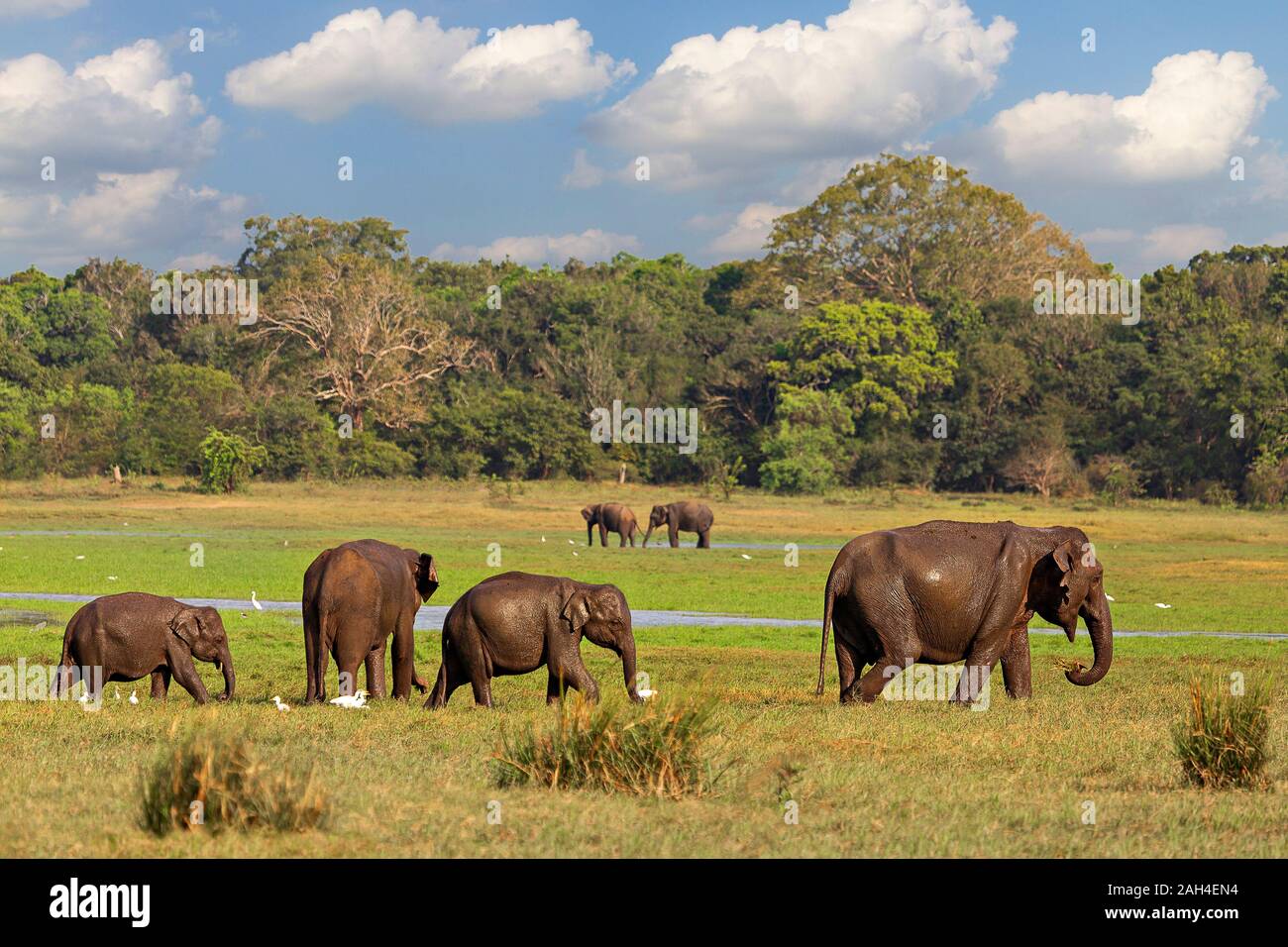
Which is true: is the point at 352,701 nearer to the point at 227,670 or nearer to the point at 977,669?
the point at 227,670

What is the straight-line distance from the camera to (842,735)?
11055 millimetres

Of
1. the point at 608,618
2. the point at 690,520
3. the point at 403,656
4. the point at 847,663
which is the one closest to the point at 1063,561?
the point at 847,663

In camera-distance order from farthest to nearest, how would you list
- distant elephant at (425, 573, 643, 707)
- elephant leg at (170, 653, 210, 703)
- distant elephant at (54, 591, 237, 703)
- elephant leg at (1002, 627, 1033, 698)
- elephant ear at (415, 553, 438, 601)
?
elephant ear at (415, 553, 438, 601), elephant leg at (1002, 627, 1033, 698), elephant leg at (170, 653, 210, 703), distant elephant at (54, 591, 237, 703), distant elephant at (425, 573, 643, 707)

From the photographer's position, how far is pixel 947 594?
13070 millimetres

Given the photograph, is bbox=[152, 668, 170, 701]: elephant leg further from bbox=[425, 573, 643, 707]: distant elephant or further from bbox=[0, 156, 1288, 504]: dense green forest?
bbox=[0, 156, 1288, 504]: dense green forest

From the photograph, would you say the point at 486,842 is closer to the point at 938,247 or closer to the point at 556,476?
the point at 556,476

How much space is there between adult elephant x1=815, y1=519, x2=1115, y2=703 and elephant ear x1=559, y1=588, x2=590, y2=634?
206 centimetres

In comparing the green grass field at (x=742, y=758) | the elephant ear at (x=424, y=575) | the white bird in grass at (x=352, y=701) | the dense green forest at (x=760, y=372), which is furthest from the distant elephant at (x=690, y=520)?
the white bird in grass at (x=352, y=701)

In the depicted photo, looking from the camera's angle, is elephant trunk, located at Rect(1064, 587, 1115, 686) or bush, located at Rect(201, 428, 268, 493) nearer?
elephant trunk, located at Rect(1064, 587, 1115, 686)

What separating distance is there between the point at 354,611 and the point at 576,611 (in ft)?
7.08

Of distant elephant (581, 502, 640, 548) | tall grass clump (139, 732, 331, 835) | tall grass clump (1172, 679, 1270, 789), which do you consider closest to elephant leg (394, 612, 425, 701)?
tall grass clump (139, 732, 331, 835)

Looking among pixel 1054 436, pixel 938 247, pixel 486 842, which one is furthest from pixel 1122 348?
pixel 486 842

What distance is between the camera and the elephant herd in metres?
12.8

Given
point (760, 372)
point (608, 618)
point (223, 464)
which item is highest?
point (760, 372)
